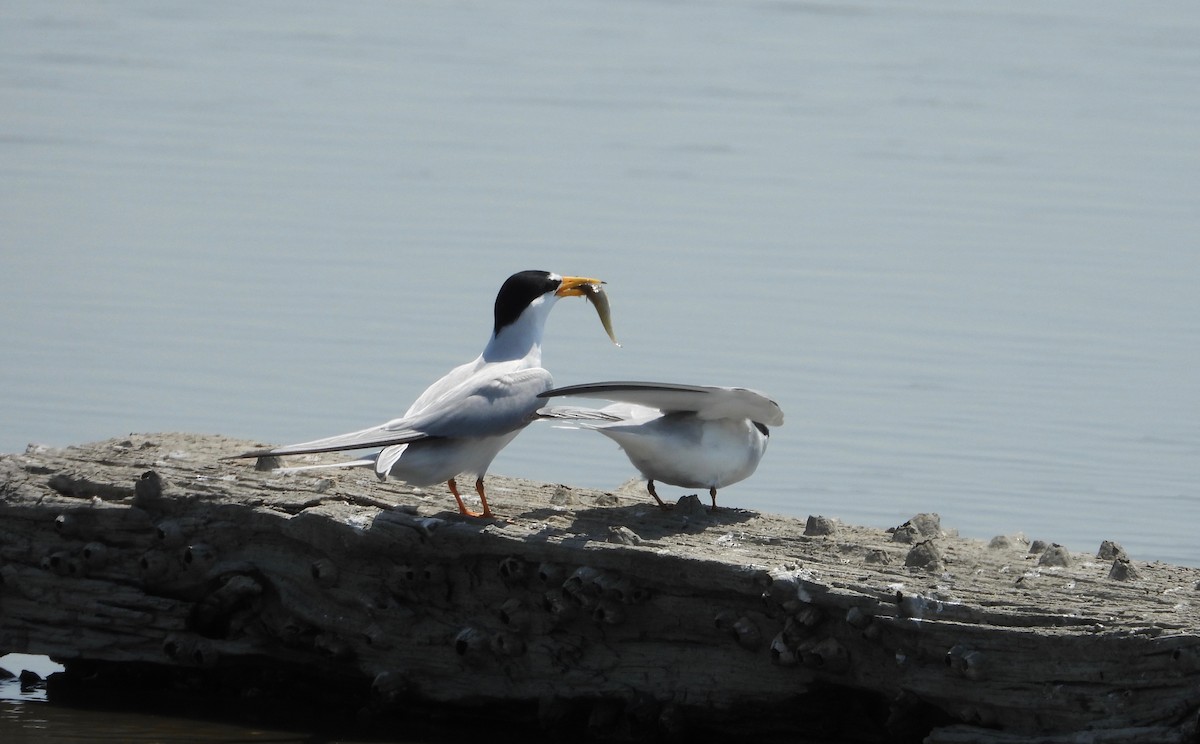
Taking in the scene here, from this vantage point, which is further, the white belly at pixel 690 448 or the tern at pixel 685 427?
the white belly at pixel 690 448

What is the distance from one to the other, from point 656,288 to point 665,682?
21.6 ft

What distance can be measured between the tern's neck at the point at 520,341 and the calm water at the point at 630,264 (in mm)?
2385

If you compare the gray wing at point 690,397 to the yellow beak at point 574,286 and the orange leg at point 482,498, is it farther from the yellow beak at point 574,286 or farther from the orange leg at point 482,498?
the yellow beak at point 574,286

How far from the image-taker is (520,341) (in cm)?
683

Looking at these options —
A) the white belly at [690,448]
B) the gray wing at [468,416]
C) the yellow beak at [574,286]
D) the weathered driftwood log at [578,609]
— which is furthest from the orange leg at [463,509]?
the yellow beak at [574,286]

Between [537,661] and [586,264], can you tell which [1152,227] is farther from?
[537,661]

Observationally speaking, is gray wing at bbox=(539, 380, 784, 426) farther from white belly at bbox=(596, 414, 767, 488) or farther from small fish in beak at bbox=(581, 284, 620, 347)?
small fish in beak at bbox=(581, 284, 620, 347)

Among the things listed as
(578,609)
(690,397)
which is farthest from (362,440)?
(690,397)

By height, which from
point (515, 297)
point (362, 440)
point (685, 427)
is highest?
point (515, 297)

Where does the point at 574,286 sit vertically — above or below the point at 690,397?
above

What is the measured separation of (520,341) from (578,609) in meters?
1.44

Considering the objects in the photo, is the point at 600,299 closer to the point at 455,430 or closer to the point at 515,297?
the point at 515,297

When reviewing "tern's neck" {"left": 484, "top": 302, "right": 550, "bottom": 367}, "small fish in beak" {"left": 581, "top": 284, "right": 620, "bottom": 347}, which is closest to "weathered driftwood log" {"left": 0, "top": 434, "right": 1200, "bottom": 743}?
"tern's neck" {"left": 484, "top": 302, "right": 550, "bottom": 367}

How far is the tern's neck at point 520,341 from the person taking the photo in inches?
267
